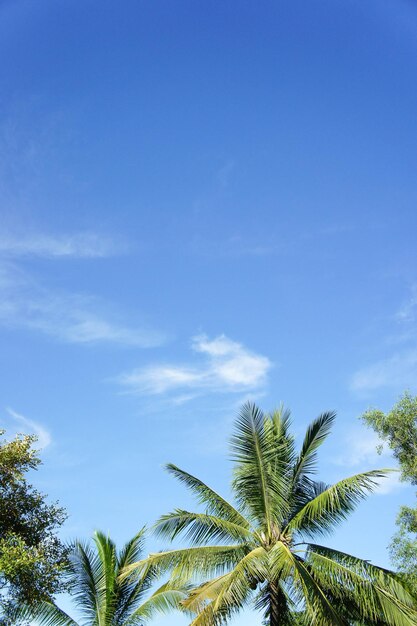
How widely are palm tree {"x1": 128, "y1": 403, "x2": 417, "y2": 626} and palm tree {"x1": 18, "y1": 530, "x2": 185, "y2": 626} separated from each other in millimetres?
4191

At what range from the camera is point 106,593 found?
68.7 ft

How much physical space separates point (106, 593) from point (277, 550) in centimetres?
844

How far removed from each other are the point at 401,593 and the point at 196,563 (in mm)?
5409

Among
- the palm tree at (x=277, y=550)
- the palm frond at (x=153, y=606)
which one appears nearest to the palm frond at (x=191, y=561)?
the palm tree at (x=277, y=550)

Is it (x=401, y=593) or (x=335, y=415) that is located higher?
(x=335, y=415)

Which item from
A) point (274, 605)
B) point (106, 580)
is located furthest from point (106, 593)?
point (274, 605)

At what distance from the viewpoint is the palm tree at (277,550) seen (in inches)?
601

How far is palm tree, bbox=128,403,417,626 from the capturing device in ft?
50.1

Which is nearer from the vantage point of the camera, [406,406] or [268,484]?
[268,484]

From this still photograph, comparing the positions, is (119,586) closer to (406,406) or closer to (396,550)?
(396,550)

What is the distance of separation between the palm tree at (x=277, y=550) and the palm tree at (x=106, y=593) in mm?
4191

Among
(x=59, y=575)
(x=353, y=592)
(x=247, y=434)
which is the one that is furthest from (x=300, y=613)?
(x=59, y=575)

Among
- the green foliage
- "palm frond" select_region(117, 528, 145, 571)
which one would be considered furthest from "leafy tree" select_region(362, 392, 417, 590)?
"palm frond" select_region(117, 528, 145, 571)

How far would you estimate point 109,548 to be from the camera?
21594 millimetres
